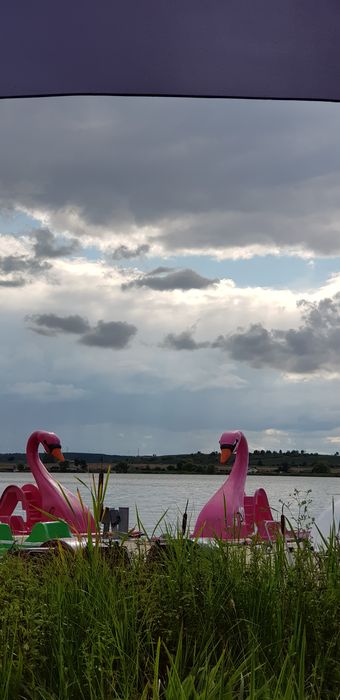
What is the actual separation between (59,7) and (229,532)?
8.47 feet

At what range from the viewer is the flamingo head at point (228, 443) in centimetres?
1231

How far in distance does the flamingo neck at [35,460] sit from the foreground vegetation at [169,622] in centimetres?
836

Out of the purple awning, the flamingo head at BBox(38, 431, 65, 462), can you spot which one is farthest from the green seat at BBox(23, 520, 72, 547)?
the purple awning

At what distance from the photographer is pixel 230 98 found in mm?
2604

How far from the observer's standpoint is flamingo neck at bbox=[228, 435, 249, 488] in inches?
454

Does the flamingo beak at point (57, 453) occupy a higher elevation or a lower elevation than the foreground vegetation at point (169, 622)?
higher

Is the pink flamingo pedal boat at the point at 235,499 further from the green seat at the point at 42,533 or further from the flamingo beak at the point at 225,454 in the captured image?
the green seat at the point at 42,533

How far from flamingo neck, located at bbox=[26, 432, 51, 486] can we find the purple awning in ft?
32.0

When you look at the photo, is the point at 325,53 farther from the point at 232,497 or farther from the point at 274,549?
the point at 232,497

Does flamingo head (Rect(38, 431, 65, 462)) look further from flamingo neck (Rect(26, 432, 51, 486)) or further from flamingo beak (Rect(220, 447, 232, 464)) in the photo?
flamingo beak (Rect(220, 447, 232, 464))

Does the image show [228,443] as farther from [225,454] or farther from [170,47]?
[170,47]

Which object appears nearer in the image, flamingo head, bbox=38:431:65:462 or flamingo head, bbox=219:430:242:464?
flamingo head, bbox=219:430:242:464

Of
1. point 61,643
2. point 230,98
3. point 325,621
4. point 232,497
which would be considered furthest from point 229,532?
point 232,497

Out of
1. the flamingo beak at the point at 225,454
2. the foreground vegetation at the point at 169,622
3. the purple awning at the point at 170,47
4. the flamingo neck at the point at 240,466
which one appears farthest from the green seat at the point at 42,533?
the purple awning at the point at 170,47
